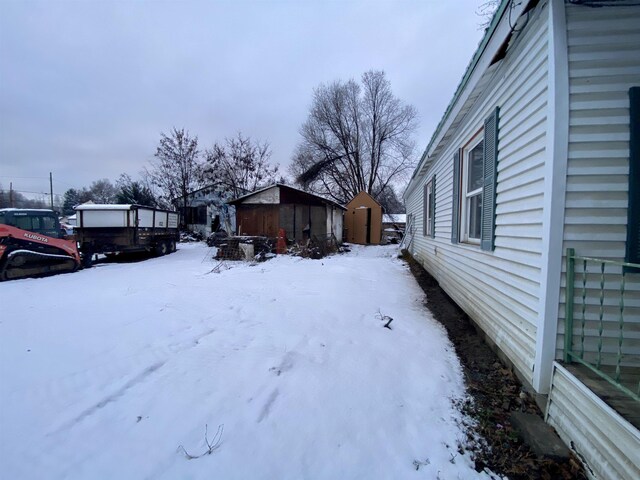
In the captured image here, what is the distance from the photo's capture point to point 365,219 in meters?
22.1

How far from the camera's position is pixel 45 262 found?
8.77 m

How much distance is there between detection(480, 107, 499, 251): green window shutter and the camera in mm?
3168

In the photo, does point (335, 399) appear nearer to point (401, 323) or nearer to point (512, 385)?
point (512, 385)

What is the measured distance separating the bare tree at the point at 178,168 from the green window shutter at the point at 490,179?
24259 millimetres

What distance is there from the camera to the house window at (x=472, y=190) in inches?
161

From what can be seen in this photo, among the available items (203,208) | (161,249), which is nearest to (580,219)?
(161,249)

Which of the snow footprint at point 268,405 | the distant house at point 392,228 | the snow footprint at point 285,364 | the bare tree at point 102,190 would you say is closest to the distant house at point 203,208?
the distant house at point 392,228

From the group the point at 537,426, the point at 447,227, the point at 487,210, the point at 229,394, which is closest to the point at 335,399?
the point at 229,394

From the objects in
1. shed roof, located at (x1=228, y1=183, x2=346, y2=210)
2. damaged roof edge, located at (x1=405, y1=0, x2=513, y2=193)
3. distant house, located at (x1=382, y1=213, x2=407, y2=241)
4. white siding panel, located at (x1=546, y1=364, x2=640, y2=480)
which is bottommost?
white siding panel, located at (x1=546, y1=364, x2=640, y2=480)

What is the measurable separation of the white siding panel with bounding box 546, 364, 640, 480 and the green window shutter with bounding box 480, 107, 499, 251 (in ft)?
5.19

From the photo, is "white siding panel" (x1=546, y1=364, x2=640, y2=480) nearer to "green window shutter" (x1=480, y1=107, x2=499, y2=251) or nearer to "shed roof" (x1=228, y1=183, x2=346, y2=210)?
"green window shutter" (x1=480, y1=107, x2=499, y2=251)

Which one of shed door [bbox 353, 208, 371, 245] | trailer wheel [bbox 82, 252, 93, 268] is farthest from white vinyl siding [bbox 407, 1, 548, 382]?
shed door [bbox 353, 208, 371, 245]

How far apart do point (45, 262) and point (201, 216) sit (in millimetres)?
15387

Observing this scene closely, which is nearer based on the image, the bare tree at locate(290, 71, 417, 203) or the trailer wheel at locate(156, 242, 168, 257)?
the trailer wheel at locate(156, 242, 168, 257)
